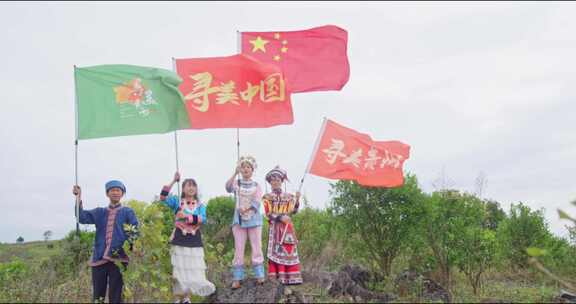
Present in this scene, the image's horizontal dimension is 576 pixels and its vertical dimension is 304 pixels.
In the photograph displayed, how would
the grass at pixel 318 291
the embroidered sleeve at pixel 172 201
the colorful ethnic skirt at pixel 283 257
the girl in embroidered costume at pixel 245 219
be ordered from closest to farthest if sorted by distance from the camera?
the embroidered sleeve at pixel 172 201 → the girl in embroidered costume at pixel 245 219 → the grass at pixel 318 291 → the colorful ethnic skirt at pixel 283 257

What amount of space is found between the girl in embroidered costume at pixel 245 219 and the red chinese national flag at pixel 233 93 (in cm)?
78

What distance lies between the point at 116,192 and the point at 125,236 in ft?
1.85

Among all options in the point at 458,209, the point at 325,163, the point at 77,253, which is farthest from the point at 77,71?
the point at 458,209

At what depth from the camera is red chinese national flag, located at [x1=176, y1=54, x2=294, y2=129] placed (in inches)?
300

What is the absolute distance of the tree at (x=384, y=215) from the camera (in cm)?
876

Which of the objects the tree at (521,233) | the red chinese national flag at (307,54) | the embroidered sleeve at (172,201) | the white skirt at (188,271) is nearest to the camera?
the white skirt at (188,271)

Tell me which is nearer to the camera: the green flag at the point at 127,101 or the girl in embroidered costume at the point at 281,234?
the green flag at the point at 127,101

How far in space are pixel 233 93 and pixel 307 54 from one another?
1886 mm

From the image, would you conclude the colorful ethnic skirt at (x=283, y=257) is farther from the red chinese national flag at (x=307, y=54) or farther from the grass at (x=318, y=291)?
the red chinese national flag at (x=307, y=54)

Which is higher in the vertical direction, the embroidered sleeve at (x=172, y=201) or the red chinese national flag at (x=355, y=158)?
the red chinese national flag at (x=355, y=158)

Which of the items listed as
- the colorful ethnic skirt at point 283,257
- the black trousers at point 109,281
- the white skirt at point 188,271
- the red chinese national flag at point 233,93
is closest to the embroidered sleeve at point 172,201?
the white skirt at point 188,271

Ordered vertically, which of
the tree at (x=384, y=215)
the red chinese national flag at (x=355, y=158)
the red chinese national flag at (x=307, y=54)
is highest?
the red chinese national flag at (x=307, y=54)

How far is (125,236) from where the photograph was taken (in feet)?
22.2

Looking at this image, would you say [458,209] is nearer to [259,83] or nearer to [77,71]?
[259,83]
